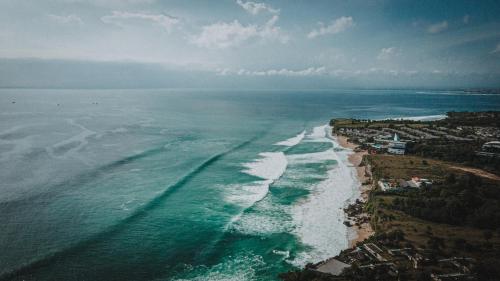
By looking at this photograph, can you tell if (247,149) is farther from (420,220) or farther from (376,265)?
(376,265)

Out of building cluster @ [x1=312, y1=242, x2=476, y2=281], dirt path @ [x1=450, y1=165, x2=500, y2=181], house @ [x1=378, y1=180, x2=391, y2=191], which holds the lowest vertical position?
building cluster @ [x1=312, y1=242, x2=476, y2=281]

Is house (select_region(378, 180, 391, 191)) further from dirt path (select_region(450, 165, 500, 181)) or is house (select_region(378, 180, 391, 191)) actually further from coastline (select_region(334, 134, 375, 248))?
dirt path (select_region(450, 165, 500, 181))

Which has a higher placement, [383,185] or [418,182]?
[418,182]

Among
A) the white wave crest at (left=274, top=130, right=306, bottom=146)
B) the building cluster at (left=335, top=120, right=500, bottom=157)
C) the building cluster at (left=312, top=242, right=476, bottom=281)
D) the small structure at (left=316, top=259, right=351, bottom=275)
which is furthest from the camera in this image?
the white wave crest at (left=274, top=130, right=306, bottom=146)

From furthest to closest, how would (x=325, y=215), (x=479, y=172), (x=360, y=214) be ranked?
1. (x=479, y=172)
2. (x=360, y=214)
3. (x=325, y=215)

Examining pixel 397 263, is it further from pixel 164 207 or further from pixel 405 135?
pixel 405 135

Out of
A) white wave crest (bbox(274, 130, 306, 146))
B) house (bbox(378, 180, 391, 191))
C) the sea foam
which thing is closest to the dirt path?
the sea foam

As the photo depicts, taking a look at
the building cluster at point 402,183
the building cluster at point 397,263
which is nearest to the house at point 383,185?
the building cluster at point 402,183

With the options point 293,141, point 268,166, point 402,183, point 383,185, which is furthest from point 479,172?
point 293,141

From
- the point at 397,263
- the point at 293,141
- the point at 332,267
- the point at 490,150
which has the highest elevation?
the point at 490,150

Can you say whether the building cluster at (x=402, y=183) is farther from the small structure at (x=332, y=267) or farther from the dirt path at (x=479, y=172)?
the small structure at (x=332, y=267)
